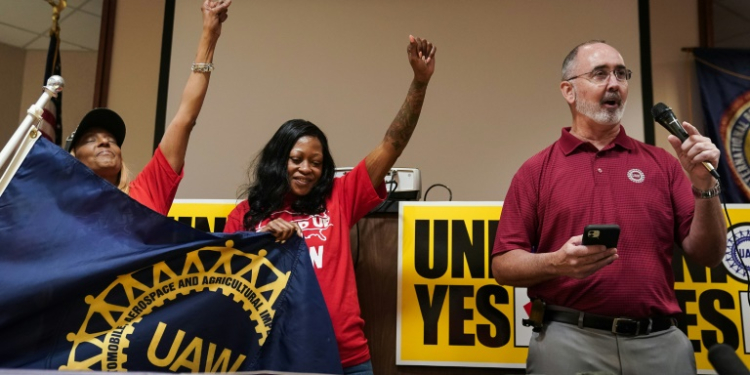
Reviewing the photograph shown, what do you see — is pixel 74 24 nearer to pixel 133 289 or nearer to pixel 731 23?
pixel 133 289

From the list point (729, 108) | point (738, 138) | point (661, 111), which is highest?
point (729, 108)

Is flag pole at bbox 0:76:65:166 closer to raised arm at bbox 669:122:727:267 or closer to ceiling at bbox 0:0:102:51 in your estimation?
raised arm at bbox 669:122:727:267

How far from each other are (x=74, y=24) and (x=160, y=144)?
9.54 feet

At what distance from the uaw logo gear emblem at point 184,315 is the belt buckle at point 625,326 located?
933mm

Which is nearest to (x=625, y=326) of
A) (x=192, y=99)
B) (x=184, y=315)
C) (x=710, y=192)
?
(x=710, y=192)

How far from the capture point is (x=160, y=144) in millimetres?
2127

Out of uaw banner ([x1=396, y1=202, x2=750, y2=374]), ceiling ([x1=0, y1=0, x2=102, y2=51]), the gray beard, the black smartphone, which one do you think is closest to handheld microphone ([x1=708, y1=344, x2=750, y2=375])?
the black smartphone

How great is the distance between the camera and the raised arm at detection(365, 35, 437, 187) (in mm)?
2193

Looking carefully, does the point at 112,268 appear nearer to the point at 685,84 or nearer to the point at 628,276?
the point at 628,276

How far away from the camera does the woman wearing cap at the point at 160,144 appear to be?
209cm

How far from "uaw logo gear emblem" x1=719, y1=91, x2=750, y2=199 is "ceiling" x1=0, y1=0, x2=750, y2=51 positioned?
0.56 m

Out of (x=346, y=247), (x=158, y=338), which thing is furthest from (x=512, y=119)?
(x=158, y=338)

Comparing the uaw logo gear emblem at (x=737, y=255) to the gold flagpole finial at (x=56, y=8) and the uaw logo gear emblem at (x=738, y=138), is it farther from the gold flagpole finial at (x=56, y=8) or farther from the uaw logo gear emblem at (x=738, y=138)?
the gold flagpole finial at (x=56, y=8)

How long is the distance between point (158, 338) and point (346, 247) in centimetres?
67
